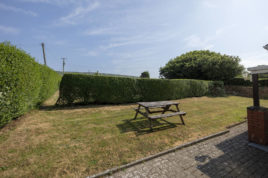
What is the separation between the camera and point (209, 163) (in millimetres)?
2539

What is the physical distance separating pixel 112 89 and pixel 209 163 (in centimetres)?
686

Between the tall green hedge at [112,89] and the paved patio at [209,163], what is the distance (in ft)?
20.4

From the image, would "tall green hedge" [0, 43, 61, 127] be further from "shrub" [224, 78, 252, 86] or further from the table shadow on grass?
"shrub" [224, 78, 252, 86]

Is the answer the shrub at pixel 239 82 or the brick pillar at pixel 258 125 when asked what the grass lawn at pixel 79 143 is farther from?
the shrub at pixel 239 82

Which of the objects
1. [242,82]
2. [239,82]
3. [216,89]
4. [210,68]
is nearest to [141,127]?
[216,89]

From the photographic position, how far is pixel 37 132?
3.87 m

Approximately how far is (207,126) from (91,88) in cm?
669

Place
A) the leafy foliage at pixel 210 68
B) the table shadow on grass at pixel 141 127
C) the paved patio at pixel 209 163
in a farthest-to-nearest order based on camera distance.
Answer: the leafy foliage at pixel 210 68 < the table shadow on grass at pixel 141 127 < the paved patio at pixel 209 163

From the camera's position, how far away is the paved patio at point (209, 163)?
225 centimetres

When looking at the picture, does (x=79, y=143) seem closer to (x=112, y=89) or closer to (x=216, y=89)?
(x=112, y=89)

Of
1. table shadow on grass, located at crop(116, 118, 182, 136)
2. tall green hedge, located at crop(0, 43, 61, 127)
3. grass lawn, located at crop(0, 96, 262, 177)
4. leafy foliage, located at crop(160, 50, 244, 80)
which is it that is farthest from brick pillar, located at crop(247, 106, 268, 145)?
leafy foliage, located at crop(160, 50, 244, 80)

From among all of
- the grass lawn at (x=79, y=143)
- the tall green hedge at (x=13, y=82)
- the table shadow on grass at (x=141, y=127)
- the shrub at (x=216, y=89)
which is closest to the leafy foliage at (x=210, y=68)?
the shrub at (x=216, y=89)

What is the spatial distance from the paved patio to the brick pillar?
359 mm

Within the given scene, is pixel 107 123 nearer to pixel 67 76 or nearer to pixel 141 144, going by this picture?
pixel 141 144
